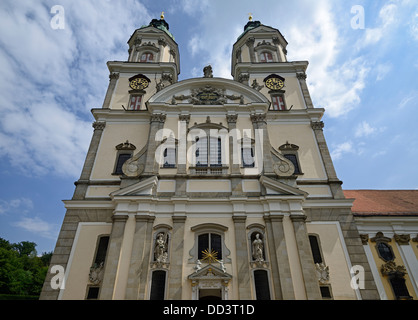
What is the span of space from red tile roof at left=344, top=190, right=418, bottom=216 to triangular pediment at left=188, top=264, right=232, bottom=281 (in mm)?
9808

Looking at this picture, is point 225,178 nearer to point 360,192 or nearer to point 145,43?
point 360,192

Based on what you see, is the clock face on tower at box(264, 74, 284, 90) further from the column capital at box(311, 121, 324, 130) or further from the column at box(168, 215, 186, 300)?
the column at box(168, 215, 186, 300)

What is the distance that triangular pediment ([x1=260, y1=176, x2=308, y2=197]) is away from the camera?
1493 centimetres

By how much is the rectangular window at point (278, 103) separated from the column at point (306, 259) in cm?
964

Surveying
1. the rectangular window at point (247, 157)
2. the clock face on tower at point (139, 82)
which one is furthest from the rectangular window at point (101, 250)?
the clock face on tower at point (139, 82)

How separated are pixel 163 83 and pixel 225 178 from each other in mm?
10691

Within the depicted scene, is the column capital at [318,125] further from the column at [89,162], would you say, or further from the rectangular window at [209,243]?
the column at [89,162]

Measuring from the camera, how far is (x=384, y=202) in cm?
1992

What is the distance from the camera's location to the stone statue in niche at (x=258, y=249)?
13445mm

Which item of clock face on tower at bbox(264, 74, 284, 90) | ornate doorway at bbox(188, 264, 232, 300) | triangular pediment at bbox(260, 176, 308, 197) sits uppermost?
clock face on tower at bbox(264, 74, 284, 90)

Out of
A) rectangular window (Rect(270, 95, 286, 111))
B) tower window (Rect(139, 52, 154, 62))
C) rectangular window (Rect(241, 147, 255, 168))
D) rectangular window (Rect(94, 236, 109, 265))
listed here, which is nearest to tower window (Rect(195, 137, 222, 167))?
rectangular window (Rect(241, 147, 255, 168))

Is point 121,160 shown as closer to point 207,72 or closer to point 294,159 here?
point 207,72
